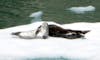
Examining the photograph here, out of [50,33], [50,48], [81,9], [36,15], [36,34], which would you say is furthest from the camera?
[81,9]

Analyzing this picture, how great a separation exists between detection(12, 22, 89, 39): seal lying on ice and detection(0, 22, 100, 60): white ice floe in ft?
0.37

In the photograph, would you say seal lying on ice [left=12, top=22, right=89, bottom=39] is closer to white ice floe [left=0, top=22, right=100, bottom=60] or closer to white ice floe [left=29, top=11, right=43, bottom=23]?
white ice floe [left=0, top=22, right=100, bottom=60]

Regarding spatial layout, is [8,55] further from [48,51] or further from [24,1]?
[24,1]

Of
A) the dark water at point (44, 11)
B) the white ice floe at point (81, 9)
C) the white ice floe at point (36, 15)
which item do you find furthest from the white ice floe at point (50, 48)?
the white ice floe at point (81, 9)

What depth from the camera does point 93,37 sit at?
5.51m

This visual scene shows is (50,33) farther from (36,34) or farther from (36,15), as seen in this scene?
(36,15)

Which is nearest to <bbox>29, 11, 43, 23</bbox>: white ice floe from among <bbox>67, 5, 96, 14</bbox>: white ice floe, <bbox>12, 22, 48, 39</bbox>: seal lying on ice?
<bbox>67, 5, 96, 14</bbox>: white ice floe

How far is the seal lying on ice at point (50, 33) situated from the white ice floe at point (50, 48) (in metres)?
0.11

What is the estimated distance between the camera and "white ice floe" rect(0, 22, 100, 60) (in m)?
4.71

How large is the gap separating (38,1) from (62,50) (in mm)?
8516

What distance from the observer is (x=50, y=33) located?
5723 millimetres

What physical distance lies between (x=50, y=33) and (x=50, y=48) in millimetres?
823

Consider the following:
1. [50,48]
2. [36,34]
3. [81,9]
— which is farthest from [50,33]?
[81,9]

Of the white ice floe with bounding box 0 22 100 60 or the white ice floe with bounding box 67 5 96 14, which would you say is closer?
the white ice floe with bounding box 0 22 100 60
